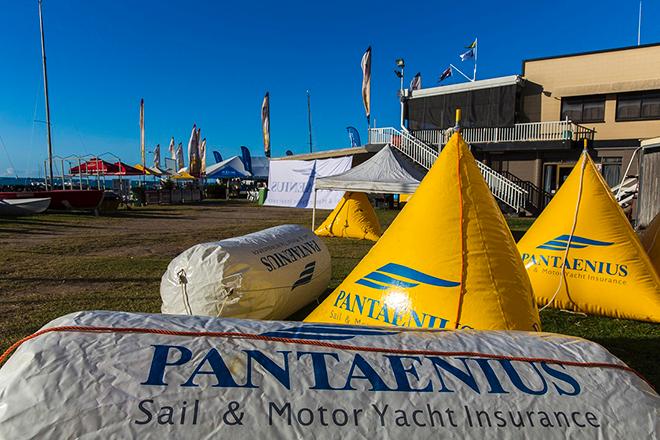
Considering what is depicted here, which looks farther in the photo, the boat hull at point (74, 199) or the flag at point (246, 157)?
the flag at point (246, 157)

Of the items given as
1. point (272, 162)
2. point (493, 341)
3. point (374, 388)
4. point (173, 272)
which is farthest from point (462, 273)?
point (272, 162)

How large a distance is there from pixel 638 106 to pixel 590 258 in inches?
774

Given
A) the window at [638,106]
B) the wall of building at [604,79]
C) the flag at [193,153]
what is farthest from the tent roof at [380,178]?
the flag at [193,153]

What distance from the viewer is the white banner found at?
25.5m

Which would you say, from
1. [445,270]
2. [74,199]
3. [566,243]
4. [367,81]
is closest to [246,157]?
[367,81]

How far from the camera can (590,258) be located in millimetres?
5531

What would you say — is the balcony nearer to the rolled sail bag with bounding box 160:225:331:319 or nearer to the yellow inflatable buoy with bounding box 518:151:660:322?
the yellow inflatable buoy with bounding box 518:151:660:322

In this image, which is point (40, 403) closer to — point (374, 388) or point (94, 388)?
point (94, 388)

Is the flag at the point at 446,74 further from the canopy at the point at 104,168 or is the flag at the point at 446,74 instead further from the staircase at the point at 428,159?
the canopy at the point at 104,168

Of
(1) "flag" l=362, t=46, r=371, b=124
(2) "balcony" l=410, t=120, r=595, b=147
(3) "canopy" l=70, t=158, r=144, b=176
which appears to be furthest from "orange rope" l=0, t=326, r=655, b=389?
(3) "canopy" l=70, t=158, r=144, b=176

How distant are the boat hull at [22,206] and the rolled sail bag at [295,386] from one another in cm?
1899

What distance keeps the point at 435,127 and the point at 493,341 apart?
24.6 metres

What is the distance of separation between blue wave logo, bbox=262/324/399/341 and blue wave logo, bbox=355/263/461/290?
4.27ft

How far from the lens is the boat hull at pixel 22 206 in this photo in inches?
668
